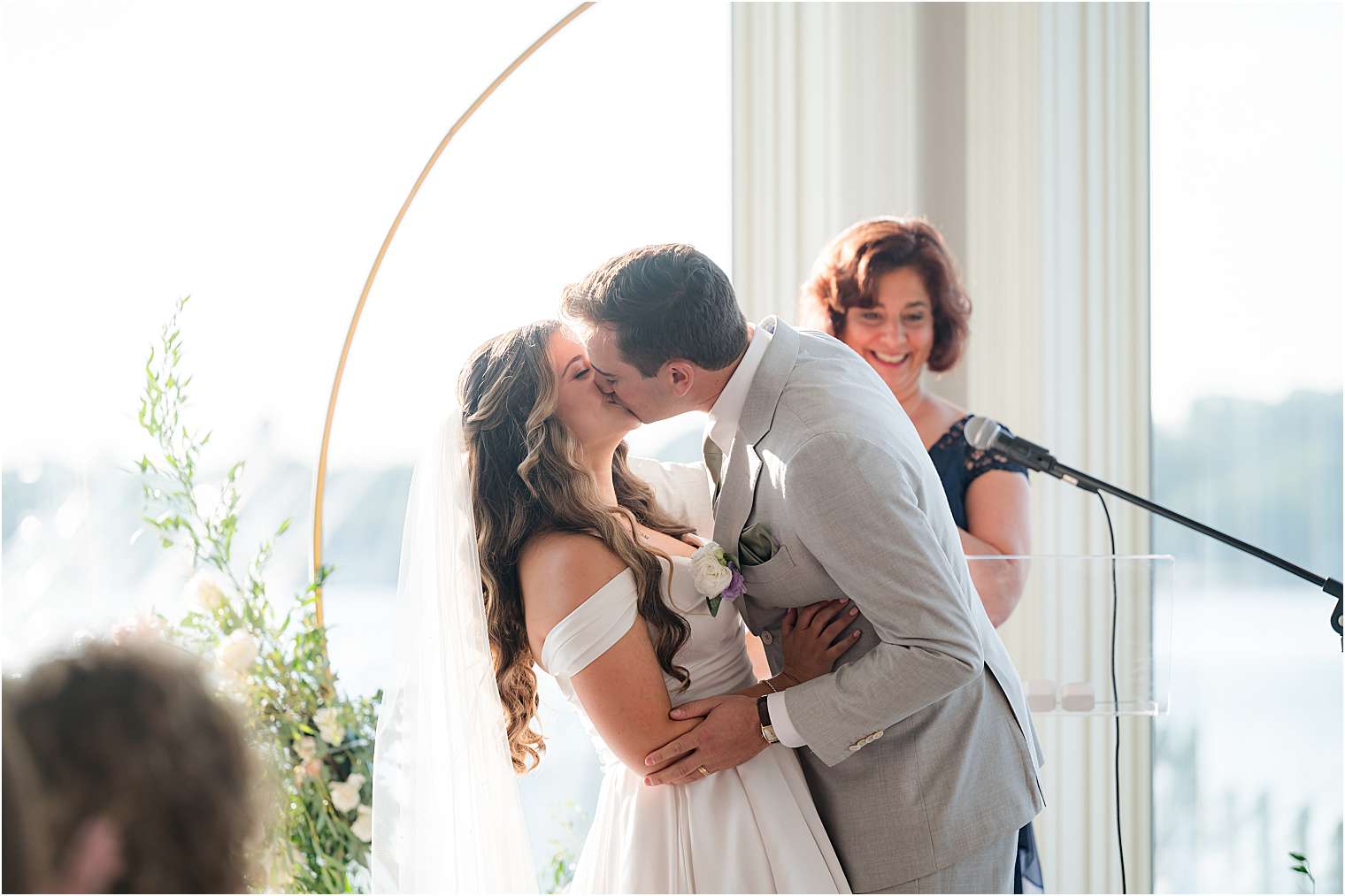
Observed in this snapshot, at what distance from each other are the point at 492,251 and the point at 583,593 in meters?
1.65

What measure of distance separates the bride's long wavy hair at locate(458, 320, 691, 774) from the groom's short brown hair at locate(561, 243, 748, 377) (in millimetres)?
273

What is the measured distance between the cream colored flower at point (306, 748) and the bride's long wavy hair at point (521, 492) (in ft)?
1.82

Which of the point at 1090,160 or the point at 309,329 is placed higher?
the point at 1090,160

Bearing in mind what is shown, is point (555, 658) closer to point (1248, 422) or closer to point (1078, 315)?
point (1078, 315)

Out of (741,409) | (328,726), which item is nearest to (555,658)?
(741,409)

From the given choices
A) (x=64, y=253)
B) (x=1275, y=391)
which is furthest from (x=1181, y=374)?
(x=64, y=253)

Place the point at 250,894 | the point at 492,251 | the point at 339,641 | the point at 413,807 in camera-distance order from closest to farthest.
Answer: the point at 250,894 < the point at 413,807 < the point at 339,641 < the point at 492,251

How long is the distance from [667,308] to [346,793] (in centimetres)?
138

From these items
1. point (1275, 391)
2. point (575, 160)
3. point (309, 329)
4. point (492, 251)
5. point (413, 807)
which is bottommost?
point (413, 807)

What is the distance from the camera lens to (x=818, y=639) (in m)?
1.96

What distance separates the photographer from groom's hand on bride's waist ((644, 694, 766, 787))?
1962 millimetres

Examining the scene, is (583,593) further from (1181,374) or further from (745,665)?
(1181,374)

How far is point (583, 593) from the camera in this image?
77.8 inches

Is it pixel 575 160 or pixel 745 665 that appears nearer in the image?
pixel 745 665
